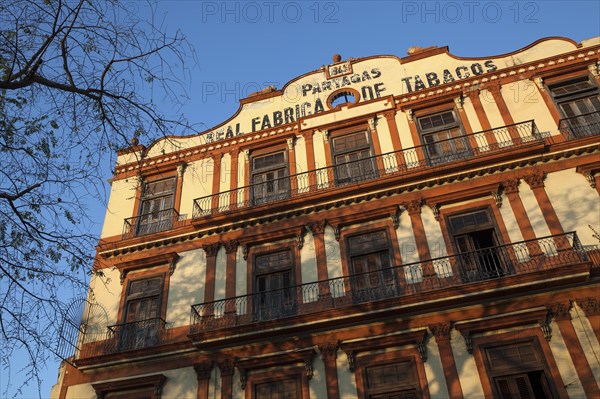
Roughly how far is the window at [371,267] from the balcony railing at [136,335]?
617 cm

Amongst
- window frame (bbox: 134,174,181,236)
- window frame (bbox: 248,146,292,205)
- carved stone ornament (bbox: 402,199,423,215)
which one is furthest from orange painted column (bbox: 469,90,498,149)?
window frame (bbox: 134,174,181,236)

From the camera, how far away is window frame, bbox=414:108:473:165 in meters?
16.4

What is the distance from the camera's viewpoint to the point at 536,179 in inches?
578

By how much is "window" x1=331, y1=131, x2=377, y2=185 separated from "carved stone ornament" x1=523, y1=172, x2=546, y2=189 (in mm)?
4786

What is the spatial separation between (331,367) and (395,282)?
304 cm

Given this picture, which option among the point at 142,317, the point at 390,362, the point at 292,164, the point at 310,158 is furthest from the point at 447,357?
the point at 142,317

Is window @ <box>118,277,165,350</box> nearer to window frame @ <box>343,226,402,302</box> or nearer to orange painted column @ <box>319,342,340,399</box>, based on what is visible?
orange painted column @ <box>319,342,340,399</box>

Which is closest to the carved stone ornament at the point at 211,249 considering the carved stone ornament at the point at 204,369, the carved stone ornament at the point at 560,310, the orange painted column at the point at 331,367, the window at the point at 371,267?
the carved stone ornament at the point at 204,369

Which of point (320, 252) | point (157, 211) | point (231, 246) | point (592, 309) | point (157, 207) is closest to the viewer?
point (592, 309)

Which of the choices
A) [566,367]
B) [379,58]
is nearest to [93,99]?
[566,367]

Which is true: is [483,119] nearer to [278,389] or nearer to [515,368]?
[515,368]

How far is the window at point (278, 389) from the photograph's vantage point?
43.3 ft

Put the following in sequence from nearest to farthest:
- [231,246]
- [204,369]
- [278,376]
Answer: [278,376]
[204,369]
[231,246]

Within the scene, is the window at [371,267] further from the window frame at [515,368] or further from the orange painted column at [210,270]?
the orange painted column at [210,270]
